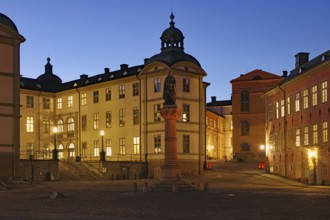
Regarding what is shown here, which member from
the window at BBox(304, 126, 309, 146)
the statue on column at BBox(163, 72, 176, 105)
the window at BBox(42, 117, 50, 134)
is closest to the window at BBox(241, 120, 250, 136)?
the window at BBox(42, 117, 50, 134)

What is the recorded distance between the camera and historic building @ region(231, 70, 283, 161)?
90000mm

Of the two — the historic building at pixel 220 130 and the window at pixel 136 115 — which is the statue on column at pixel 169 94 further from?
the historic building at pixel 220 130

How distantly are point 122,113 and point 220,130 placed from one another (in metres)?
43.5

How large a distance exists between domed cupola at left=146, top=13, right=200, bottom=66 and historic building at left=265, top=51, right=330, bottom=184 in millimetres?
10479

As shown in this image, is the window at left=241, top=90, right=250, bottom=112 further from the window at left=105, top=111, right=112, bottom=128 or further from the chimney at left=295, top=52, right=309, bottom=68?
the window at left=105, top=111, right=112, bottom=128

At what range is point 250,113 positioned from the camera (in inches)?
3575

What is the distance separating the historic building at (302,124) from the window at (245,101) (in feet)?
72.4

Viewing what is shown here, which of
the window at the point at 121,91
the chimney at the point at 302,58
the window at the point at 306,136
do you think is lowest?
the window at the point at 306,136

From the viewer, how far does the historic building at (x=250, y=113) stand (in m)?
90.0

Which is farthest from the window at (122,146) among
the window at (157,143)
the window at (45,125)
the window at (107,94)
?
the window at (45,125)

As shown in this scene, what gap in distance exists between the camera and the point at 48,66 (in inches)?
3595

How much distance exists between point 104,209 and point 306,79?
114 ft

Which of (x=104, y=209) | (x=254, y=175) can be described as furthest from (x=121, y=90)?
(x=104, y=209)

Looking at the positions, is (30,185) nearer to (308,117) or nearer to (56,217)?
(308,117)
